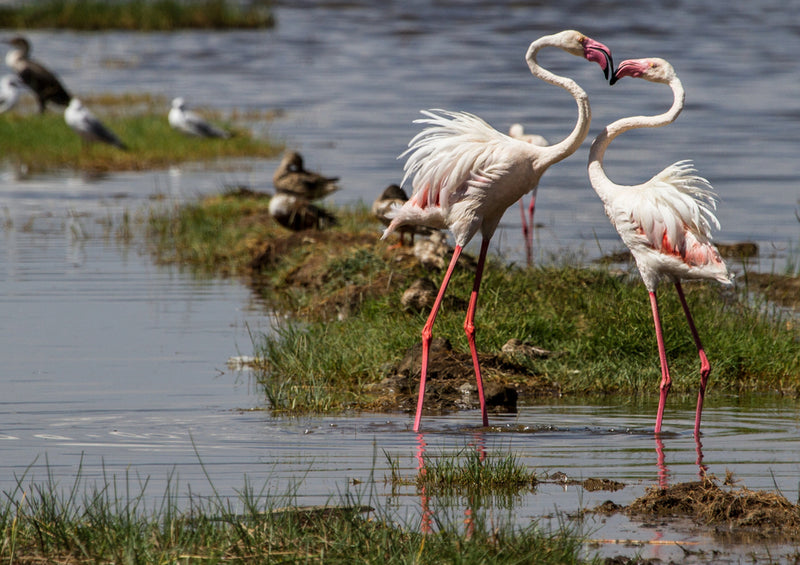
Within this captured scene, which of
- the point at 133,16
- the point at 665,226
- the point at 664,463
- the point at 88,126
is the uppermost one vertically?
the point at 133,16

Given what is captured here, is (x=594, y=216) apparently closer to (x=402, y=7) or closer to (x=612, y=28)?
(x=612, y=28)

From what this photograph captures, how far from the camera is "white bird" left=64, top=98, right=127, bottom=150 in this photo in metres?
22.3

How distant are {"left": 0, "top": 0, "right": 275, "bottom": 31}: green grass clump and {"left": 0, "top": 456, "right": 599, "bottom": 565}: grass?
47.0m

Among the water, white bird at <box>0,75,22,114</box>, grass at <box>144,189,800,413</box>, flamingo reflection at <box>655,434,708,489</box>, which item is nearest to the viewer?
flamingo reflection at <box>655,434,708,489</box>

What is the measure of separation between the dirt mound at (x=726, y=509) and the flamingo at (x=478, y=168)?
2.10 metres

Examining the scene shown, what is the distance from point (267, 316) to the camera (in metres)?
10.6

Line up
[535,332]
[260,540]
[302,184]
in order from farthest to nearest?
[302,184], [535,332], [260,540]

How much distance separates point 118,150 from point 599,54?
1649 centimetres

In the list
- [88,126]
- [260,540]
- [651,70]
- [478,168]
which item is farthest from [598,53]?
[88,126]

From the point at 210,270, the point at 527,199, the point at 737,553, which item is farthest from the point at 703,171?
the point at 737,553

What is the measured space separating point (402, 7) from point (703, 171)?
46.1 metres

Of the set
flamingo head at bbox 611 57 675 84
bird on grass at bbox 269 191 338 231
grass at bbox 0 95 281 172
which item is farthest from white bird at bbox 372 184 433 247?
grass at bbox 0 95 281 172

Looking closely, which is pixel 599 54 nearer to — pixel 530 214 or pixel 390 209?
pixel 390 209

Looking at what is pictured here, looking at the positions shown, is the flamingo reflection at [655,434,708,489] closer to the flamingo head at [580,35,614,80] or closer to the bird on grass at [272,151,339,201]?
the flamingo head at [580,35,614,80]
